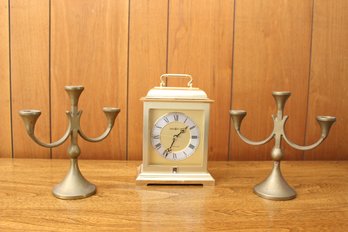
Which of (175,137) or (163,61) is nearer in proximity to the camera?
(175,137)

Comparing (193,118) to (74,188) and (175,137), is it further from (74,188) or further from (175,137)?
(74,188)

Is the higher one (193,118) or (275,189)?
(193,118)

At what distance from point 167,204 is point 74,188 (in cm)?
21

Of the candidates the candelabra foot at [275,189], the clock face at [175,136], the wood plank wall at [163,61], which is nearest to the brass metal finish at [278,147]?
the candelabra foot at [275,189]

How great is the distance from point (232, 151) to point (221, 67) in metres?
0.27

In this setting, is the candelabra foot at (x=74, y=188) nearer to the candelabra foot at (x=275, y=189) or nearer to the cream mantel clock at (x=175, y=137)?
the cream mantel clock at (x=175, y=137)

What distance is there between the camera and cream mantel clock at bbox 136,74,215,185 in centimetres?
81

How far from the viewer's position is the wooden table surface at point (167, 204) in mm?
601

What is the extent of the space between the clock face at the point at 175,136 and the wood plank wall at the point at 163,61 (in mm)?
242

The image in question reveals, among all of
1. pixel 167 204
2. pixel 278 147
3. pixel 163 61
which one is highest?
pixel 163 61

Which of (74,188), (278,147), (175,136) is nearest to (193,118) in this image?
(175,136)

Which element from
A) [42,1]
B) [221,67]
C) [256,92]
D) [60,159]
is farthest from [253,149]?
[42,1]

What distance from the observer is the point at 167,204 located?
70cm

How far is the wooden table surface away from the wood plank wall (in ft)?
0.51
